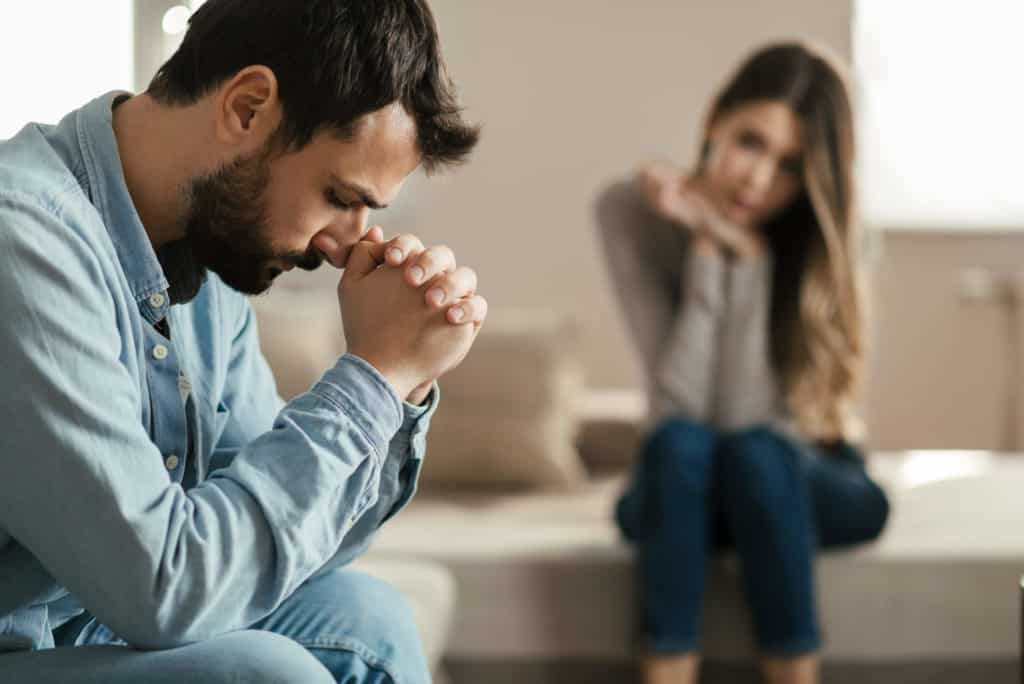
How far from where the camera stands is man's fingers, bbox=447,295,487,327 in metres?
0.98

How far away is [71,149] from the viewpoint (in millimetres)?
938

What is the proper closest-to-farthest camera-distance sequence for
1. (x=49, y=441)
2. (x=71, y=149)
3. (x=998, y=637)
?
(x=49, y=441)
(x=71, y=149)
(x=998, y=637)

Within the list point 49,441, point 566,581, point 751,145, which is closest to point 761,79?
point 751,145

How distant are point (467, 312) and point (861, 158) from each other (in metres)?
3.03

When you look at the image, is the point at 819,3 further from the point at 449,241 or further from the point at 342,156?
the point at 342,156

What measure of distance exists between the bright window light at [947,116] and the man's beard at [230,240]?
3025 mm

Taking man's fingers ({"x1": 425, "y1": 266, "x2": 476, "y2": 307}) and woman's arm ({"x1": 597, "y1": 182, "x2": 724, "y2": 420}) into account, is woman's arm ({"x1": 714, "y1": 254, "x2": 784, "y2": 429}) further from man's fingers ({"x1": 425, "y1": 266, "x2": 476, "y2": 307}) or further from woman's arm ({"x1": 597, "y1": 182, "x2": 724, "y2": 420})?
man's fingers ({"x1": 425, "y1": 266, "x2": 476, "y2": 307})

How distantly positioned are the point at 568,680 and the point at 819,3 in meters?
2.25

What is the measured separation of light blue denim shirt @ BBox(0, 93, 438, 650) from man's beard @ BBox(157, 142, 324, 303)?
0.20 feet

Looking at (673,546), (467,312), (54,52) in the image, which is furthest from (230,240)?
(54,52)

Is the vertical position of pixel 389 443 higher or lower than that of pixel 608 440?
higher

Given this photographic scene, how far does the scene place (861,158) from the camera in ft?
12.4

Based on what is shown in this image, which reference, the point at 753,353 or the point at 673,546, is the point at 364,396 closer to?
the point at 673,546

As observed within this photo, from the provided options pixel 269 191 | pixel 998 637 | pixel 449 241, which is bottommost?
pixel 998 637
